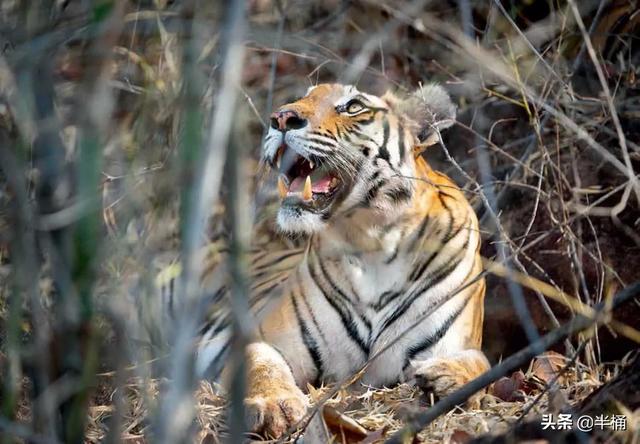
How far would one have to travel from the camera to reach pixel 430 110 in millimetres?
4707

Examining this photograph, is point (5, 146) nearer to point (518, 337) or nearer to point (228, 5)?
point (228, 5)

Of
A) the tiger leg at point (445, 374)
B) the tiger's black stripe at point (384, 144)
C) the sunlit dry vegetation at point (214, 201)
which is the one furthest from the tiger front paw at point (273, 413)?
the tiger's black stripe at point (384, 144)

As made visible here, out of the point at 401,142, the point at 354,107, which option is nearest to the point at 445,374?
the point at 401,142

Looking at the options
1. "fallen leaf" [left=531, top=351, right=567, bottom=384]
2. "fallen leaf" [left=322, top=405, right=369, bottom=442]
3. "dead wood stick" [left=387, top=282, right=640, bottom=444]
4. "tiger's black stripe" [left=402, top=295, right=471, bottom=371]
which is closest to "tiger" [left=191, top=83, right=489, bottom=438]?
"tiger's black stripe" [left=402, top=295, right=471, bottom=371]

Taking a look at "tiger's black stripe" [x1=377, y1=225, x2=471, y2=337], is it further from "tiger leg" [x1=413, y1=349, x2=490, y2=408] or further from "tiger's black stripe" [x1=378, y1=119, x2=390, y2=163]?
"tiger's black stripe" [x1=378, y1=119, x2=390, y2=163]

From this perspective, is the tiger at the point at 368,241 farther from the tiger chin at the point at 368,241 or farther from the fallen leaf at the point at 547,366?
the fallen leaf at the point at 547,366

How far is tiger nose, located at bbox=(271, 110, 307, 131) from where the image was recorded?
4586mm

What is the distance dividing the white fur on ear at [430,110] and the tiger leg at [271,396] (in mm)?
1178

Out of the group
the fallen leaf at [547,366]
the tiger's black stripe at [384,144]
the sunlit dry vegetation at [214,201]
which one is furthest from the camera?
the tiger's black stripe at [384,144]

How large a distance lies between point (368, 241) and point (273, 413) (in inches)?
45.2

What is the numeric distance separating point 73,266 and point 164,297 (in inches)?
170

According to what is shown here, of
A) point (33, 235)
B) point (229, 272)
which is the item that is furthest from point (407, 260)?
point (229, 272)

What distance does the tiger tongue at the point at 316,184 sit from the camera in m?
4.72

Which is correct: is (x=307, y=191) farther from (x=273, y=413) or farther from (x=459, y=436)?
(x=459, y=436)
